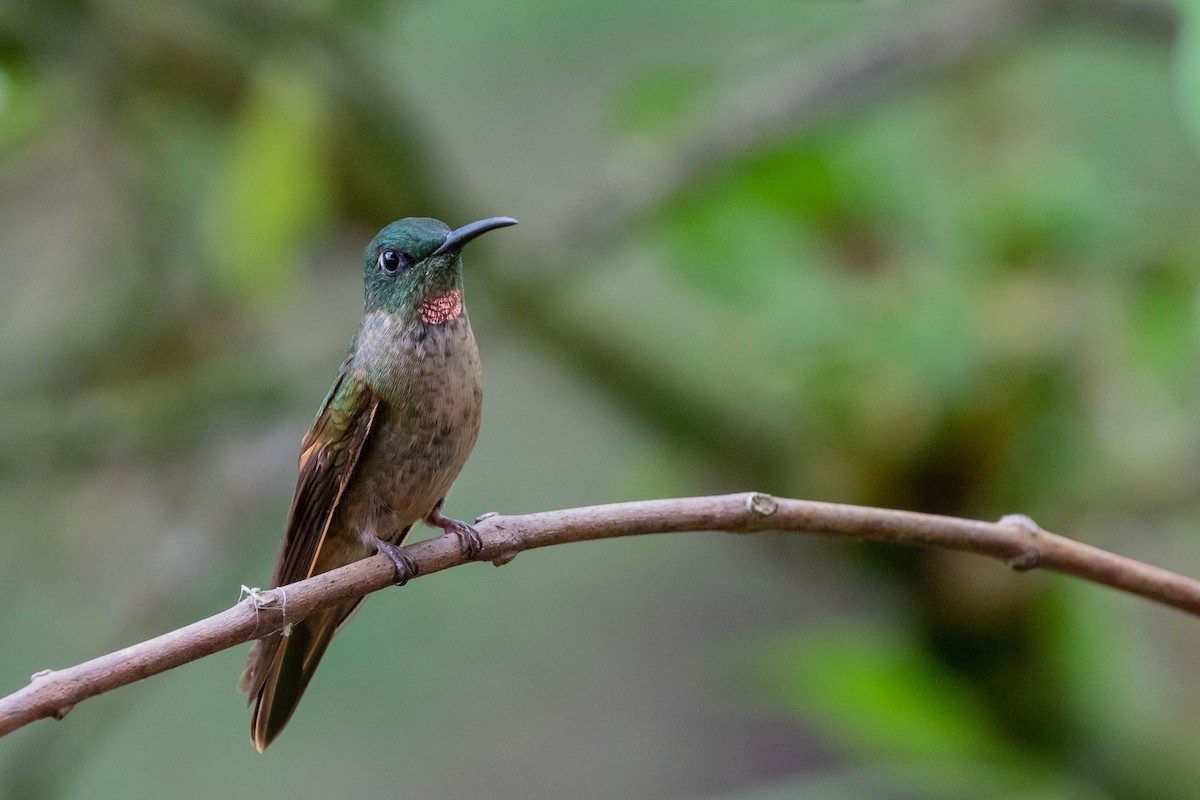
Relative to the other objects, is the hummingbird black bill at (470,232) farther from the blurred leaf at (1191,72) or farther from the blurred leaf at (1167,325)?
the blurred leaf at (1167,325)

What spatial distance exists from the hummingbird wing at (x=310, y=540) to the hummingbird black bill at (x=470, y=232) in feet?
1.22

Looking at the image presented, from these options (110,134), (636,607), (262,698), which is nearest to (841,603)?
(636,607)

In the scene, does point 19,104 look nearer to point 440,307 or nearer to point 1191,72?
point 440,307

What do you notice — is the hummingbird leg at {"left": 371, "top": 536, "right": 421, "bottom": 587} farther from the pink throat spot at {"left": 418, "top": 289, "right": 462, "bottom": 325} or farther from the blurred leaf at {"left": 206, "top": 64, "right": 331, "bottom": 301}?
the blurred leaf at {"left": 206, "top": 64, "right": 331, "bottom": 301}

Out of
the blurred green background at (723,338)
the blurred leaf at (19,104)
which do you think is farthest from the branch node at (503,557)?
the blurred green background at (723,338)

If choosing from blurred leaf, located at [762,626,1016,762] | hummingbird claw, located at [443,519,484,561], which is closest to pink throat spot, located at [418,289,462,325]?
hummingbird claw, located at [443,519,484,561]

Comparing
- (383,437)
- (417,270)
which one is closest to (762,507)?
(417,270)

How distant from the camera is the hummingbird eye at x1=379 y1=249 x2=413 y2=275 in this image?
146 centimetres

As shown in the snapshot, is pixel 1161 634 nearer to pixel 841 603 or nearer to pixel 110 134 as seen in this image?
pixel 841 603

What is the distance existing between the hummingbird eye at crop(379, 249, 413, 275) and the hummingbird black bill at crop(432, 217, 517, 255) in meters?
0.09

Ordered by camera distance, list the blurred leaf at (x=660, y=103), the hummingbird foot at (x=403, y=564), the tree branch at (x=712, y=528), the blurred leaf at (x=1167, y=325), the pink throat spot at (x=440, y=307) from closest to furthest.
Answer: the tree branch at (x=712, y=528) → the hummingbird foot at (x=403, y=564) → the pink throat spot at (x=440, y=307) → the blurred leaf at (x=1167, y=325) → the blurred leaf at (x=660, y=103)

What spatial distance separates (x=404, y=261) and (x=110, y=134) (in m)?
2.15

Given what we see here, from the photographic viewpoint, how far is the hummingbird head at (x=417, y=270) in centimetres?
140

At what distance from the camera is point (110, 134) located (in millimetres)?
3291
